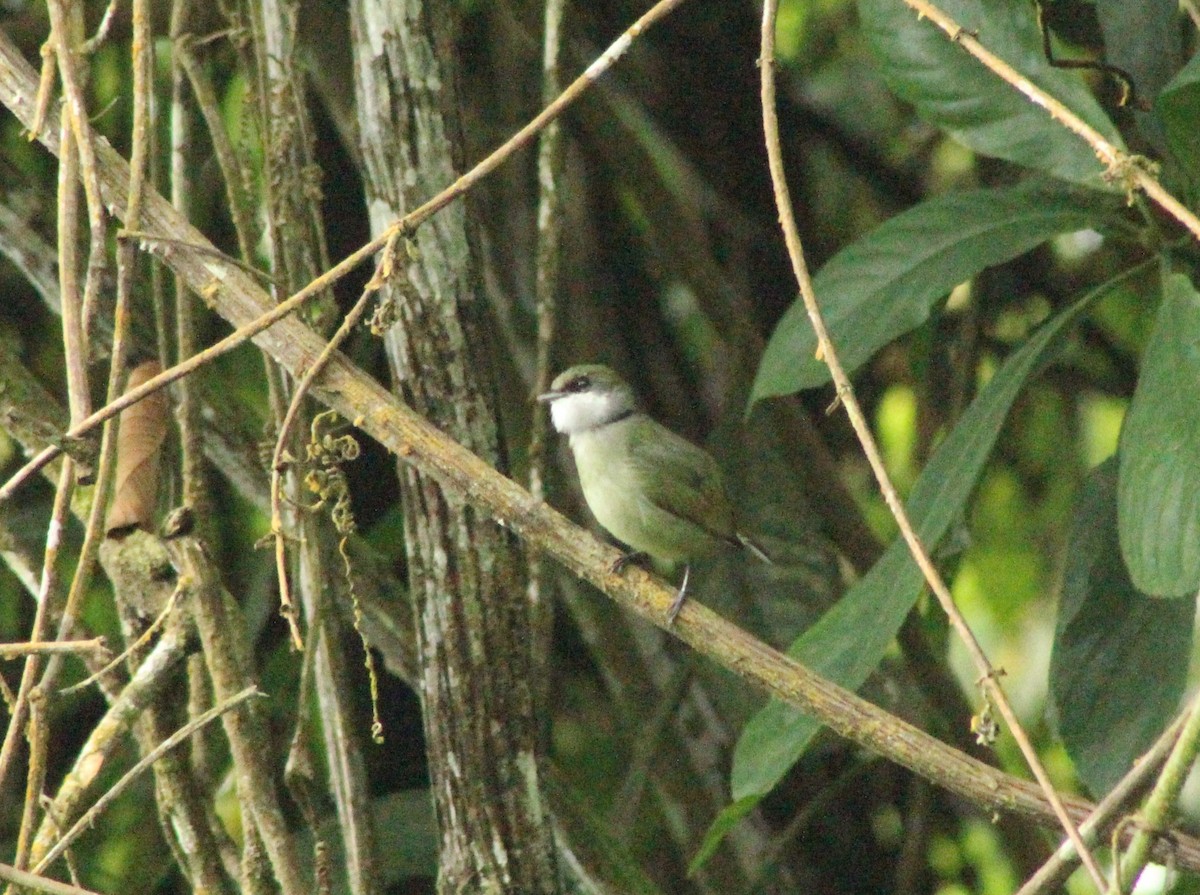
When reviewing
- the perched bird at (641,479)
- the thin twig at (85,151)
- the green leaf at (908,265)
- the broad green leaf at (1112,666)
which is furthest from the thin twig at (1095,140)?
the perched bird at (641,479)

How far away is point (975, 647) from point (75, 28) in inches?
85.3

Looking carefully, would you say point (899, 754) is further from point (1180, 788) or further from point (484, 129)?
point (484, 129)

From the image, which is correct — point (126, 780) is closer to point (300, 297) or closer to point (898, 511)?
point (300, 297)

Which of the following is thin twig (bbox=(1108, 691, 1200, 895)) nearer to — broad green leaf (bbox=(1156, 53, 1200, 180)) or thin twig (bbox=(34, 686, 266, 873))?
thin twig (bbox=(34, 686, 266, 873))

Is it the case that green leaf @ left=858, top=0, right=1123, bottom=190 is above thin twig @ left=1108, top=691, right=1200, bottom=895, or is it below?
above

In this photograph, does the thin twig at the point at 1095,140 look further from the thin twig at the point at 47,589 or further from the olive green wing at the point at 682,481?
the olive green wing at the point at 682,481

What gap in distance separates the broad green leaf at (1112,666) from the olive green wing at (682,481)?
1.18 m

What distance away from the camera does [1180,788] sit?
1.80 meters

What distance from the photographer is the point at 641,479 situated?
166 inches

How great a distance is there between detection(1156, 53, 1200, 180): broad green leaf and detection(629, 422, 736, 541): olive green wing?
5.22ft

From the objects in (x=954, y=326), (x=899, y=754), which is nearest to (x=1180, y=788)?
(x=899, y=754)

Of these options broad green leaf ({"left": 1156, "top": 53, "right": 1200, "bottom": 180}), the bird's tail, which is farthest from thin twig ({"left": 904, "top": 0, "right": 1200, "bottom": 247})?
the bird's tail

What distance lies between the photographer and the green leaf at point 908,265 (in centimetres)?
336

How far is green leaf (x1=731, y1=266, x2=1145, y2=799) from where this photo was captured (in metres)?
2.88
